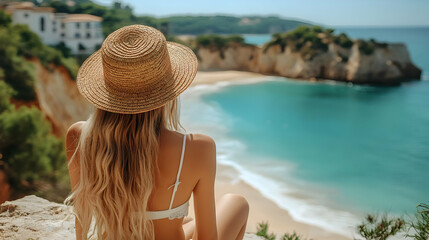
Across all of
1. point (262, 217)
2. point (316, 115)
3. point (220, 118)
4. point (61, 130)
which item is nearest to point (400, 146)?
point (316, 115)

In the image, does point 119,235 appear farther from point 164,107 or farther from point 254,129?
point 254,129

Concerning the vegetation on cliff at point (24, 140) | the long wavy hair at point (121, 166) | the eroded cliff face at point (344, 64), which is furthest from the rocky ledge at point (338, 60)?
the long wavy hair at point (121, 166)

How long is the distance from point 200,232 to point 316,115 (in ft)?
60.8

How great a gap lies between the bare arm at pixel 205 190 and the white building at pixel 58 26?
631 inches

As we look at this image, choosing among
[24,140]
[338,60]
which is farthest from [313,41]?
[24,140]

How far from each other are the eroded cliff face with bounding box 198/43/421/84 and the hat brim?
2728cm

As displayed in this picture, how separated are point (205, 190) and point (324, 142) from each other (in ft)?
44.2

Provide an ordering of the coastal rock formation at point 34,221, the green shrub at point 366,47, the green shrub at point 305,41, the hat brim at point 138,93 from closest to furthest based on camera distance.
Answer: the hat brim at point 138,93
the coastal rock formation at point 34,221
the green shrub at point 366,47
the green shrub at point 305,41

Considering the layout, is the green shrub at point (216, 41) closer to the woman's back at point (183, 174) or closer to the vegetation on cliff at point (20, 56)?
the vegetation on cliff at point (20, 56)

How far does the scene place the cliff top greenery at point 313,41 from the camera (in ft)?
86.4

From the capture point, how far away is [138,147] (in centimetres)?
139

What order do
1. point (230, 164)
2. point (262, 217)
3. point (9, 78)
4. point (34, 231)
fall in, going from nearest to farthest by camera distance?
point (34, 231) → point (262, 217) → point (9, 78) → point (230, 164)

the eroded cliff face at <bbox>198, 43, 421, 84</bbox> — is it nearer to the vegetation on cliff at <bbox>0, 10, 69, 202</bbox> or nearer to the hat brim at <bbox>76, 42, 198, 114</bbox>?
the vegetation on cliff at <bbox>0, 10, 69, 202</bbox>

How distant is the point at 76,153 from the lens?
161cm
